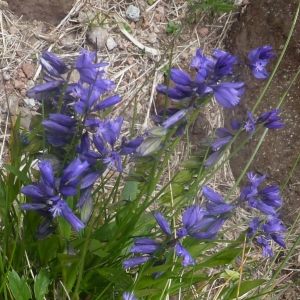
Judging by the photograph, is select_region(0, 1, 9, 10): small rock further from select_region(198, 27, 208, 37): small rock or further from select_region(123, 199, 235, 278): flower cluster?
select_region(123, 199, 235, 278): flower cluster

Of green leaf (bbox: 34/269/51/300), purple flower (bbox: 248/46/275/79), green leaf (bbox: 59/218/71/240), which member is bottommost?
green leaf (bbox: 34/269/51/300)

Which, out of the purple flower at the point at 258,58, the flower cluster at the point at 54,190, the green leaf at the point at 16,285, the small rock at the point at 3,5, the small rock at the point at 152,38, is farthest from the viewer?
the small rock at the point at 152,38

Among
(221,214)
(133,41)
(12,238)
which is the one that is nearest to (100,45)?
(133,41)

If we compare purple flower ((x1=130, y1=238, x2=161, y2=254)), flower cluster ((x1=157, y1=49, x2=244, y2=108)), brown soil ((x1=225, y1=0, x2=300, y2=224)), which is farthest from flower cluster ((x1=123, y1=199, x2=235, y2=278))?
brown soil ((x1=225, y1=0, x2=300, y2=224))

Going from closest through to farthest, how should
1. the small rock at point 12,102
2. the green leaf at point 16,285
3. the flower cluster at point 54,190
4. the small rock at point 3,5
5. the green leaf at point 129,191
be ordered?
the flower cluster at point 54,190 → the green leaf at point 16,285 → the green leaf at point 129,191 → the small rock at point 12,102 → the small rock at point 3,5

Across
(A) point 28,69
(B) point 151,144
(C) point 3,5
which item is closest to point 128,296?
(B) point 151,144

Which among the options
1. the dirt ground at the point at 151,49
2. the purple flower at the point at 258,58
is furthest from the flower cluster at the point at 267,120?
the dirt ground at the point at 151,49

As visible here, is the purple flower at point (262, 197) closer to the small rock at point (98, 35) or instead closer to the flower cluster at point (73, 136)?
the flower cluster at point (73, 136)

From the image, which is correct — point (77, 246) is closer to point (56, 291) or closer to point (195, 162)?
point (56, 291)
